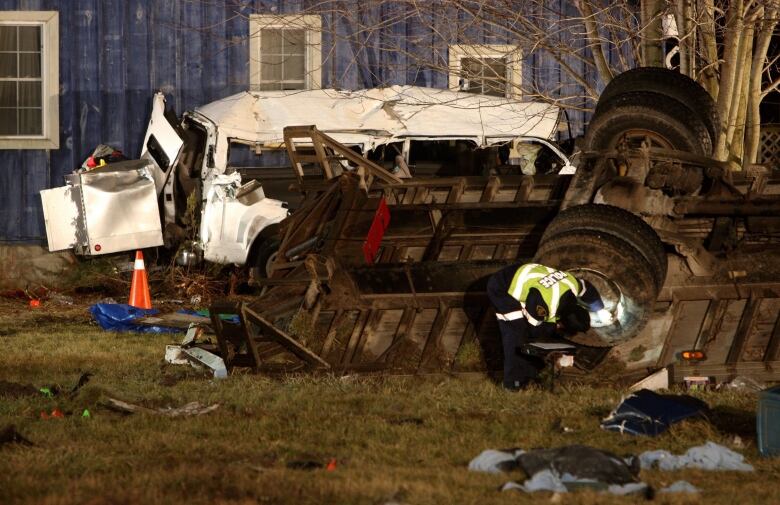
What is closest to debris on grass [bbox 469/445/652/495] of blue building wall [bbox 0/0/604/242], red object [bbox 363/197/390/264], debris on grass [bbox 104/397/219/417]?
debris on grass [bbox 104/397/219/417]

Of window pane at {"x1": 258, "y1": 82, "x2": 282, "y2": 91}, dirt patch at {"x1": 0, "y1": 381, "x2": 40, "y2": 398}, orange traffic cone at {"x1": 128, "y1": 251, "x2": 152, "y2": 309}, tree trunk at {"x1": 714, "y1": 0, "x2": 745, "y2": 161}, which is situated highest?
tree trunk at {"x1": 714, "y1": 0, "x2": 745, "y2": 161}

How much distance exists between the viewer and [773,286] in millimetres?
10172

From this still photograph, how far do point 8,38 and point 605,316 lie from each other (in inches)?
529

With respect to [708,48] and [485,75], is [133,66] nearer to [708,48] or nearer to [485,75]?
[485,75]

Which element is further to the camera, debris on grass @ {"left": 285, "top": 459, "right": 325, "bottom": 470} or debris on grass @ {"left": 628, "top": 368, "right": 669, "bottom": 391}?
debris on grass @ {"left": 628, "top": 368, "right": 669, "bottom": 391}

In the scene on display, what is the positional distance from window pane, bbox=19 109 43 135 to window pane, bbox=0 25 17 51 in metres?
0.95

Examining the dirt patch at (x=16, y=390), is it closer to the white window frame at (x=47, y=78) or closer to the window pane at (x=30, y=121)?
the white window frame at (x=47, y=78)

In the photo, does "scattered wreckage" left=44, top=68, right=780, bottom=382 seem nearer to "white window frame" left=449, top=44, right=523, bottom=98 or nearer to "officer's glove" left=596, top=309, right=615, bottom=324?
"officer's glove" left=596, top=309, right=615, bottom=324

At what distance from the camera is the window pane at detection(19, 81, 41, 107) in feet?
66.7

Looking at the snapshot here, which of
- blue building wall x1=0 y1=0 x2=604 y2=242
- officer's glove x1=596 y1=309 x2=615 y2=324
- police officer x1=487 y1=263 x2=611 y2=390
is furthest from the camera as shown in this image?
blue building wall x1=0 y1=0 x2=604 y2=242

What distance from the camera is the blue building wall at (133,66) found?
20.1 metres

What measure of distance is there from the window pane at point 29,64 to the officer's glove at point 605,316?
13111mm

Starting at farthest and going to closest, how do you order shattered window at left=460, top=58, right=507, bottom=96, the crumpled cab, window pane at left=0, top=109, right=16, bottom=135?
window pane at left=0, top=109, right=16, bottom=135, shattered window at left=460, top=58, right=507, bottom=96, the crumpled cab

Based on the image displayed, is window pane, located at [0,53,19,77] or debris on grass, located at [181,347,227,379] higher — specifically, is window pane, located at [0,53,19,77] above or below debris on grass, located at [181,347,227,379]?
above
